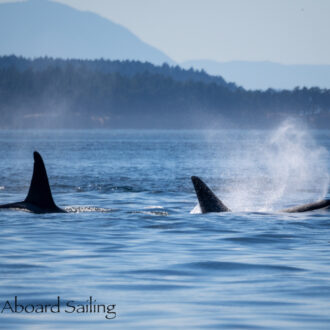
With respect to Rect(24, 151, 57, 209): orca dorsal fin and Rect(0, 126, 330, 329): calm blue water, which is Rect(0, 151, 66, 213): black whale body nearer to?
Rect(24, 151, 57, 209): orca dorsal fin

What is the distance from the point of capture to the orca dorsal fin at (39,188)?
17500 millimetres

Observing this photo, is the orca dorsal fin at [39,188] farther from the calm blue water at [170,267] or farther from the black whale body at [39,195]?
the calm blue water at [170,267]

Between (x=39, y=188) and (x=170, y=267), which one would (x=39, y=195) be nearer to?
(x=39, y=188)

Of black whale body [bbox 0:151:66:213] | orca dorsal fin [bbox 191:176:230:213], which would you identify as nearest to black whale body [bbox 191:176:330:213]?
orca dorsal fin [bbox 191:176:230:213]

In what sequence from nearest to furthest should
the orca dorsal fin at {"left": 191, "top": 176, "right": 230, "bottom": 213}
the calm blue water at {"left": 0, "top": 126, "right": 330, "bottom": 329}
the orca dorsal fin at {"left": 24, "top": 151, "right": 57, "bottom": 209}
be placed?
the calm blue water at {"left": 0, "top": 126, "right": 330, "bottom": 329} → the orca dorsal fin at {"left": 24, "top": 151, "right": 57, "bottom": 209} → the orca dorsal fin at {"left": 191, "top": 176, "right": 230, "bottom": 213}

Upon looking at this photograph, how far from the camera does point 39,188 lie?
17.6 meters

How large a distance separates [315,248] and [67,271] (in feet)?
14.2

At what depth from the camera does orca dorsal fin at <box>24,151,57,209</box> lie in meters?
17.5

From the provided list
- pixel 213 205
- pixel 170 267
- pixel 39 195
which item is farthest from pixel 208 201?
pixel 170 267

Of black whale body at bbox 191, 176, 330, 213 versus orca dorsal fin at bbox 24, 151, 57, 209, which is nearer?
orca dorsal fin at bbox 24, 151, 57, 209

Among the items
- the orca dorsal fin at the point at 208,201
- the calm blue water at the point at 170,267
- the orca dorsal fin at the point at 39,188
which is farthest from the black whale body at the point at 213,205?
the orca dorsal fin at the point at 39,188

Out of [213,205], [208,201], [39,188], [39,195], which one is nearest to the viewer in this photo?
[39,188]

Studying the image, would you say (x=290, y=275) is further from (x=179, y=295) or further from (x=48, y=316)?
(x=48, y=316)

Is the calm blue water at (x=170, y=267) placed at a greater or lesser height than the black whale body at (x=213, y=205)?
lesser
